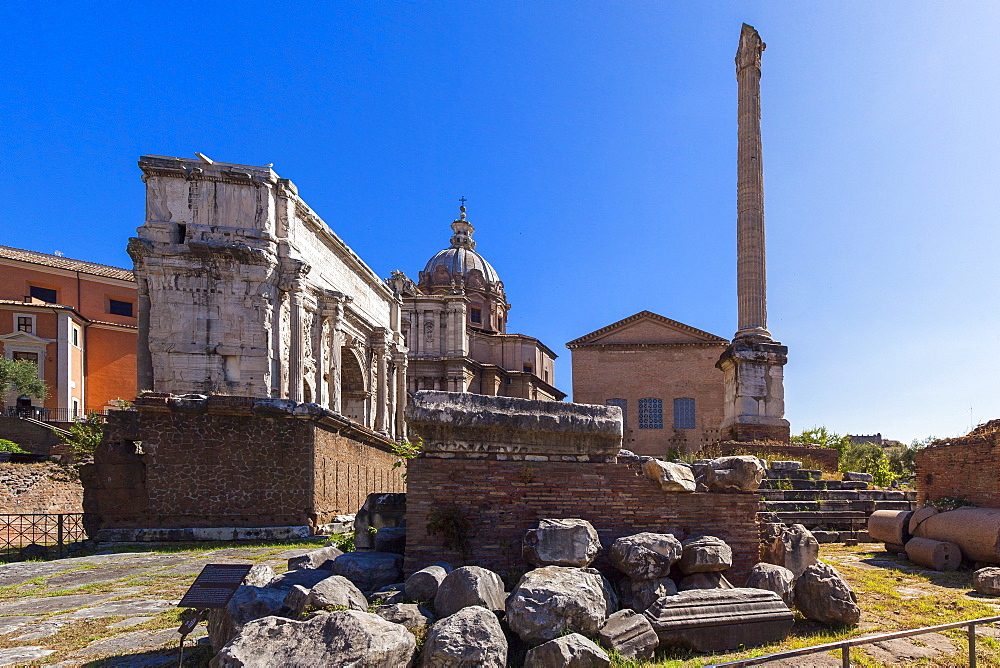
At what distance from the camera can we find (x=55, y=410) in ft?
101

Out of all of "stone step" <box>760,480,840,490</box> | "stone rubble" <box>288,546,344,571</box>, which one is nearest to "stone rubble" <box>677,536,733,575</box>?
"stone rubble" <box>288,546,344,571</box>

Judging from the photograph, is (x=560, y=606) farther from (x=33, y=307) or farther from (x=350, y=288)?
(x=33, y=307)

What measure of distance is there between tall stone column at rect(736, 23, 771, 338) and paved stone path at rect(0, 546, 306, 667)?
48.3ft

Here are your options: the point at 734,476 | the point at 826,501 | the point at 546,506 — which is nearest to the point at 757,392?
the point at 826,501

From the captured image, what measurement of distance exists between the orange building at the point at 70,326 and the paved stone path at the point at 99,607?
2527 centimetres

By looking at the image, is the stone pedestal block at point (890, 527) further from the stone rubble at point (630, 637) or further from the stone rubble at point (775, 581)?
the stone rubble at point (630, 637)

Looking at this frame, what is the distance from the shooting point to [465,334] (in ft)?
148

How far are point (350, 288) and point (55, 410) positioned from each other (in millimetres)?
15514

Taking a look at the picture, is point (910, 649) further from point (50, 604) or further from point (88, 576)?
point (88, 576)

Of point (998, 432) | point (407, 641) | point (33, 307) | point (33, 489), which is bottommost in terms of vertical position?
point (33, 489)

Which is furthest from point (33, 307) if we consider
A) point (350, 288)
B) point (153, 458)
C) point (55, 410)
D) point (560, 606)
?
point (560, 606)

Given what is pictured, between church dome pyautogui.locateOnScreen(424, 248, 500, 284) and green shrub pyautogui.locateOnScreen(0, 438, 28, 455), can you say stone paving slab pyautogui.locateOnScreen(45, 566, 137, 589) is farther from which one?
church dome pyautogui.locateOnScreen(424, 248, 500, 284)

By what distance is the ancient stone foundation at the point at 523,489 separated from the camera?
19.6ft

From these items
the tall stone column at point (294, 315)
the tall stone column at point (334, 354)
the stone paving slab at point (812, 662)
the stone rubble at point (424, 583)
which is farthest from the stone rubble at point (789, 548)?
the tall stone column at point (334, 354)
